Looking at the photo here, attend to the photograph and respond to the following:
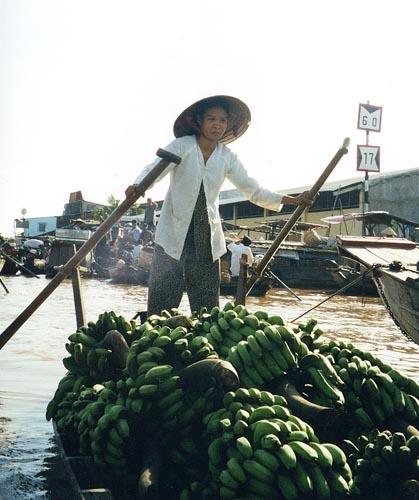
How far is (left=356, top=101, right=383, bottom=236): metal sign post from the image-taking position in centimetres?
1286

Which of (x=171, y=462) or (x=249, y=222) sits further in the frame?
(x=249, y=222)

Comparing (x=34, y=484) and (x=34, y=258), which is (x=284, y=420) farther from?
(x=34, y=258)

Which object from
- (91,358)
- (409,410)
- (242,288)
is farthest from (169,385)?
(242,288)

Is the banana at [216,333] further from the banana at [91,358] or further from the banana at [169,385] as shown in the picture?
the banana at [91,358]

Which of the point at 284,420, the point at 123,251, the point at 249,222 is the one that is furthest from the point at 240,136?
the point at 249,222

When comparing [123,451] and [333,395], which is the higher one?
[333,395]

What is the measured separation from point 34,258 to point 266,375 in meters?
19.8

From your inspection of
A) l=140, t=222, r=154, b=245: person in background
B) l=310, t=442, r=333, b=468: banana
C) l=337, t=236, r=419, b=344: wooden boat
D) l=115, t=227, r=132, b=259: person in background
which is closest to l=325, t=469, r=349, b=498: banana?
l=310, t=442, r=333, b=468: banana

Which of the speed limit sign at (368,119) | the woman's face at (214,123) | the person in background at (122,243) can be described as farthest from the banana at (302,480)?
the person in background at (122,243)

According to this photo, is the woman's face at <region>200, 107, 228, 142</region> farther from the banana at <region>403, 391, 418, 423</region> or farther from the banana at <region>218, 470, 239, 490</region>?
the banana at <region>218, 470, 239, 490</region>

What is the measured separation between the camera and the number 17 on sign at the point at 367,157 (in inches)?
506

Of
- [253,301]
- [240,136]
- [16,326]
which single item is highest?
[240,136]

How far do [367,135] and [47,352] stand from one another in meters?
9.39

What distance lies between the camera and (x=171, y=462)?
1.87 metres
